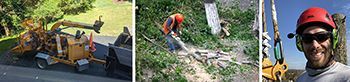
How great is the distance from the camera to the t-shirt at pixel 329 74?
5.92 ft

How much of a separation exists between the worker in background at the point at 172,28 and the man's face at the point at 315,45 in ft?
10.6

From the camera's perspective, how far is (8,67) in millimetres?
5969

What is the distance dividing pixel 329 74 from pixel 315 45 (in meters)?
0.24

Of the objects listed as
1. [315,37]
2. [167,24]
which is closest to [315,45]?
[315,37]

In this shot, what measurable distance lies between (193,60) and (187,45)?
0.61 feet

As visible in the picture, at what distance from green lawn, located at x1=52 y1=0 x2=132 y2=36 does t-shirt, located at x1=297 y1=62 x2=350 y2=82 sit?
374 centimetres

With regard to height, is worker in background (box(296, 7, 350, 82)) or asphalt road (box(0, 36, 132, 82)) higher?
worker in background (box(296, 7, 350, 82))

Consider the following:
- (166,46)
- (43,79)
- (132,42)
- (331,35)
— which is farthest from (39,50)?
(331,35)

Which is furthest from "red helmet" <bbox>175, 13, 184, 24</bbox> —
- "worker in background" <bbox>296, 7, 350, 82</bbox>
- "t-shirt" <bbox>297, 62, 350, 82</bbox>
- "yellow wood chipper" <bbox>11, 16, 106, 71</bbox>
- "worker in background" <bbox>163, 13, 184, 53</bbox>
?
"t-shirt" <bbox>297, 62, 350, 82</bbox>

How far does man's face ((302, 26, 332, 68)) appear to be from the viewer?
2.02 meters

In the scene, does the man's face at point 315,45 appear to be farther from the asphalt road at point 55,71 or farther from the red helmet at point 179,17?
the asphalt road at point 55,71

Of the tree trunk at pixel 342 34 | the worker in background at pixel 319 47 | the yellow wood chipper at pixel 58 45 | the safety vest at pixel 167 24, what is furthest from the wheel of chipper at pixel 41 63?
the worker in background at pixel 319 47

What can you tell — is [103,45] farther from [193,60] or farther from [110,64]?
[193,60]

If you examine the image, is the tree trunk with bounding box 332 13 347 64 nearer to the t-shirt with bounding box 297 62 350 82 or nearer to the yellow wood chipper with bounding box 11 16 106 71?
the t-shirt with bounding box 297 62 350 82
